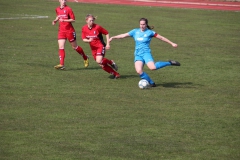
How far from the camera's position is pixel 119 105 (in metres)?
14.9

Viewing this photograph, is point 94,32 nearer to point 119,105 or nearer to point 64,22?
point 64,22

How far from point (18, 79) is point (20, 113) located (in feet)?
14.0

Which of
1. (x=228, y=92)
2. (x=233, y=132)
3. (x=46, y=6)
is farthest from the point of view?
(x=46, y=6)

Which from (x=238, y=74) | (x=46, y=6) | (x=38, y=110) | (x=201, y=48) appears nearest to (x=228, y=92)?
(x=238, y=74)

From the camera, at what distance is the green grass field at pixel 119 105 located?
1139 centimetres

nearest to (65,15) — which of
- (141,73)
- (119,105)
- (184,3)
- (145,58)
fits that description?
(145,58)

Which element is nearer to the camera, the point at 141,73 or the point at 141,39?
the point at 141,73

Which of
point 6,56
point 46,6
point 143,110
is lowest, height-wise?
point 46,6

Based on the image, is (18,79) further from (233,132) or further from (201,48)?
(201,48)

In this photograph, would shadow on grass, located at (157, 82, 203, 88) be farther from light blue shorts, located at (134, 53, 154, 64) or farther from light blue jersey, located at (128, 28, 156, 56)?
light blue jersey, located at (128, 28, 156, 56)

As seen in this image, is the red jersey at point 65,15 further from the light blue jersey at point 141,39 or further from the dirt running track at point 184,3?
the dirt running track at point 184,3

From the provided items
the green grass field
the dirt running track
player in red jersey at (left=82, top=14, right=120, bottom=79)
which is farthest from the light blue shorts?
the dirt running track

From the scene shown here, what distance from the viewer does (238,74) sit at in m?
19.6

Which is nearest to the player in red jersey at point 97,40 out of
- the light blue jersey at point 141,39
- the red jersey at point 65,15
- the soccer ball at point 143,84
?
the light blue jersey at point 141,39
